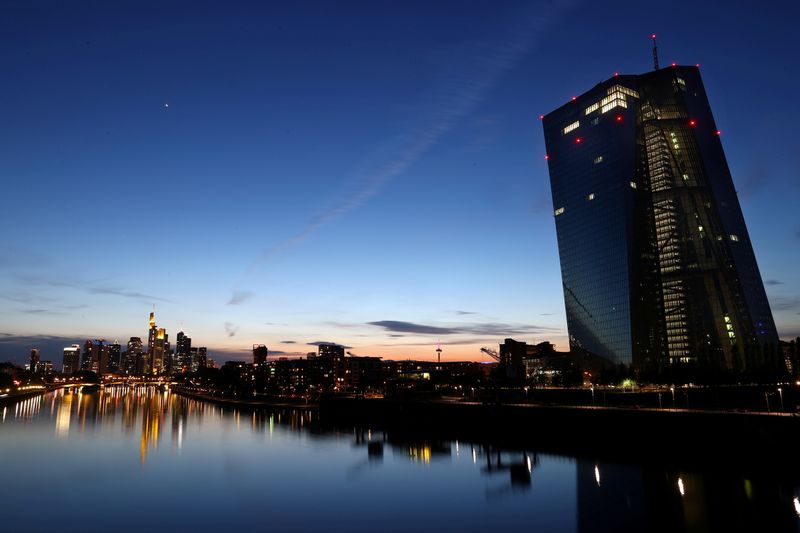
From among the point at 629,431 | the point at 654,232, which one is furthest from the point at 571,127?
the point at 629,431

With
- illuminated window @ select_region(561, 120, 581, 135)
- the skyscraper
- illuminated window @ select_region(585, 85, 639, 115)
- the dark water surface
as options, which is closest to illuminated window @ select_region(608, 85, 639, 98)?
illuminated window @ select_region(585, 85, 639, 115)

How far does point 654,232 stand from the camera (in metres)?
181

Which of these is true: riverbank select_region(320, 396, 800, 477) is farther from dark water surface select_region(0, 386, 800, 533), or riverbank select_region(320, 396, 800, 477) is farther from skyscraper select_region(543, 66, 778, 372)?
skyscraper select_region(543, 66, 778, 372)

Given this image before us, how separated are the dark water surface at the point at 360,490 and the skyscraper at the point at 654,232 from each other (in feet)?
323

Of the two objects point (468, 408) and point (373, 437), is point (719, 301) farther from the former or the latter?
point (373, 437)

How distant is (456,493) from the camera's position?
185ft

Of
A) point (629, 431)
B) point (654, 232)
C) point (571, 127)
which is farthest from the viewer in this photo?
point (571, 127)

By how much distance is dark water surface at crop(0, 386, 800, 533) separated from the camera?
45.2m

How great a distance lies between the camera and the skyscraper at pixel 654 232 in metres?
168

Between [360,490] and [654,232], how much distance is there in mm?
154301

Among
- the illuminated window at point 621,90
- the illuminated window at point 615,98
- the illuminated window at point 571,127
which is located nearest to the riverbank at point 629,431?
the illuminated window at point 615,98

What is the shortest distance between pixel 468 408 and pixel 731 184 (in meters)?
137

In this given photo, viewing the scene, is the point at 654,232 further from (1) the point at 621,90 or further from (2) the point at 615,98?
(1) the point at 621,90

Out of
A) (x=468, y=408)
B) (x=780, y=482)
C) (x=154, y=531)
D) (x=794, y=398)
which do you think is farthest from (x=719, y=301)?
(x=154, y=531)
